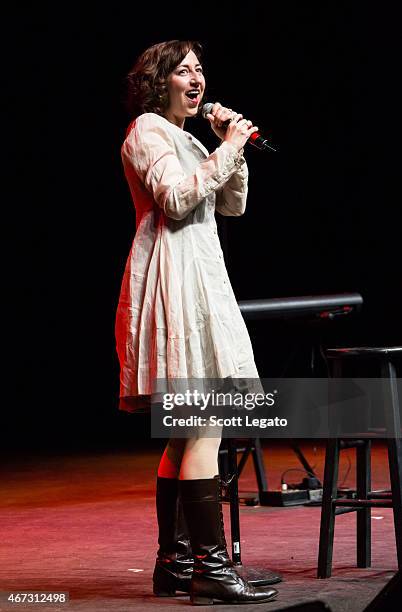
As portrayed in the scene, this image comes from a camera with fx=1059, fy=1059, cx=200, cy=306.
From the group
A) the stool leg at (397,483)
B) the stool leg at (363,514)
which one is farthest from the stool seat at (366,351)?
the stool leg at (363,514)

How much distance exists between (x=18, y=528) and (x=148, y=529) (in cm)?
51

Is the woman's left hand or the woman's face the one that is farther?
the woman's face

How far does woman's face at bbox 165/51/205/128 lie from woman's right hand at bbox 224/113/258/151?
20 centimetres

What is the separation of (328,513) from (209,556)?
0.49m

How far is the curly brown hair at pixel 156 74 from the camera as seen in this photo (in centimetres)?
288

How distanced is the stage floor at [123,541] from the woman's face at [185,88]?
1.31 meters

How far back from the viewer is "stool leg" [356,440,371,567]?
3094 millimetres

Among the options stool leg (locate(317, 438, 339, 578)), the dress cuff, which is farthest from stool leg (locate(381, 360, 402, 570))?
the dress cuff

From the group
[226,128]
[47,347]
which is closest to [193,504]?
[226,128]

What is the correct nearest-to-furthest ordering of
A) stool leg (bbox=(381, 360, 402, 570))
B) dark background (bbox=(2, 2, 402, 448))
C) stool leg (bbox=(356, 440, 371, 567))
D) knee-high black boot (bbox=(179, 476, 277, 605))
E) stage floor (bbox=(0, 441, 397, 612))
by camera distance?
knee-high black boot (bbox=(179, 476, 277, 605)), stage floor (bbox=(0, 441, 397, 612)), stool leg (bbox=(381, 360, 402, 570)), stool leg (bbox=(356, 440, 371, 567)), dark background (bbox=(2, 2, 402, 448))

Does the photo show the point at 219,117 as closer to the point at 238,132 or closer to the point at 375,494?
the point at 238,132

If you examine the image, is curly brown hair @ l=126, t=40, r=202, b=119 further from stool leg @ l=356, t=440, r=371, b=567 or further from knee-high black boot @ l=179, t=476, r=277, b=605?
stool leg @ l=356, t=440, r=371, b=567

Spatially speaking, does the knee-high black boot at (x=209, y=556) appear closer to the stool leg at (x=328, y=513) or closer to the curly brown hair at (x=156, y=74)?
the stool leg at (x=328, y=513)

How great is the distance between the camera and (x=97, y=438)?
7.75 metres
